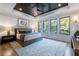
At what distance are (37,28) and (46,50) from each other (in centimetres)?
55

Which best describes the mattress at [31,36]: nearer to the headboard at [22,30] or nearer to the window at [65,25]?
the headboard at [22,30]

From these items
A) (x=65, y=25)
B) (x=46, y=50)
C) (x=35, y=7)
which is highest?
(x=35, y=7)

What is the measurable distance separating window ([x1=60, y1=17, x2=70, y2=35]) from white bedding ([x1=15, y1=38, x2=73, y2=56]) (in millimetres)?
275

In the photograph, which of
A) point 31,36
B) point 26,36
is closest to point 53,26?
point 31,36

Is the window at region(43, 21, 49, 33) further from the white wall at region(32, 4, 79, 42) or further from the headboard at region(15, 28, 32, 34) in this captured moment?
the headboard at region(15, 28, 32, 34)

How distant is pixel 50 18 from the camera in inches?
86.9

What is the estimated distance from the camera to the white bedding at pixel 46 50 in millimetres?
2094

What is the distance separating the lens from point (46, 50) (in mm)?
2113

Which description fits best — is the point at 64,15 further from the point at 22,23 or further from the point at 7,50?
the point at 7,50

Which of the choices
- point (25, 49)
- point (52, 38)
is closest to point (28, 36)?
point (25, 49)

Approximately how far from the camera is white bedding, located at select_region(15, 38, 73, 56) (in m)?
2.09

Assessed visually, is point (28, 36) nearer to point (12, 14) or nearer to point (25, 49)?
point (25, 49)

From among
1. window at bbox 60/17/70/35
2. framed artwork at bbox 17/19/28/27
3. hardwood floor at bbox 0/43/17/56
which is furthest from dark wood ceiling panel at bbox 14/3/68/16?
hardwood floor at bbox 0/43/17/56

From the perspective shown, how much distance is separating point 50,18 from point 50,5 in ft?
0.97
